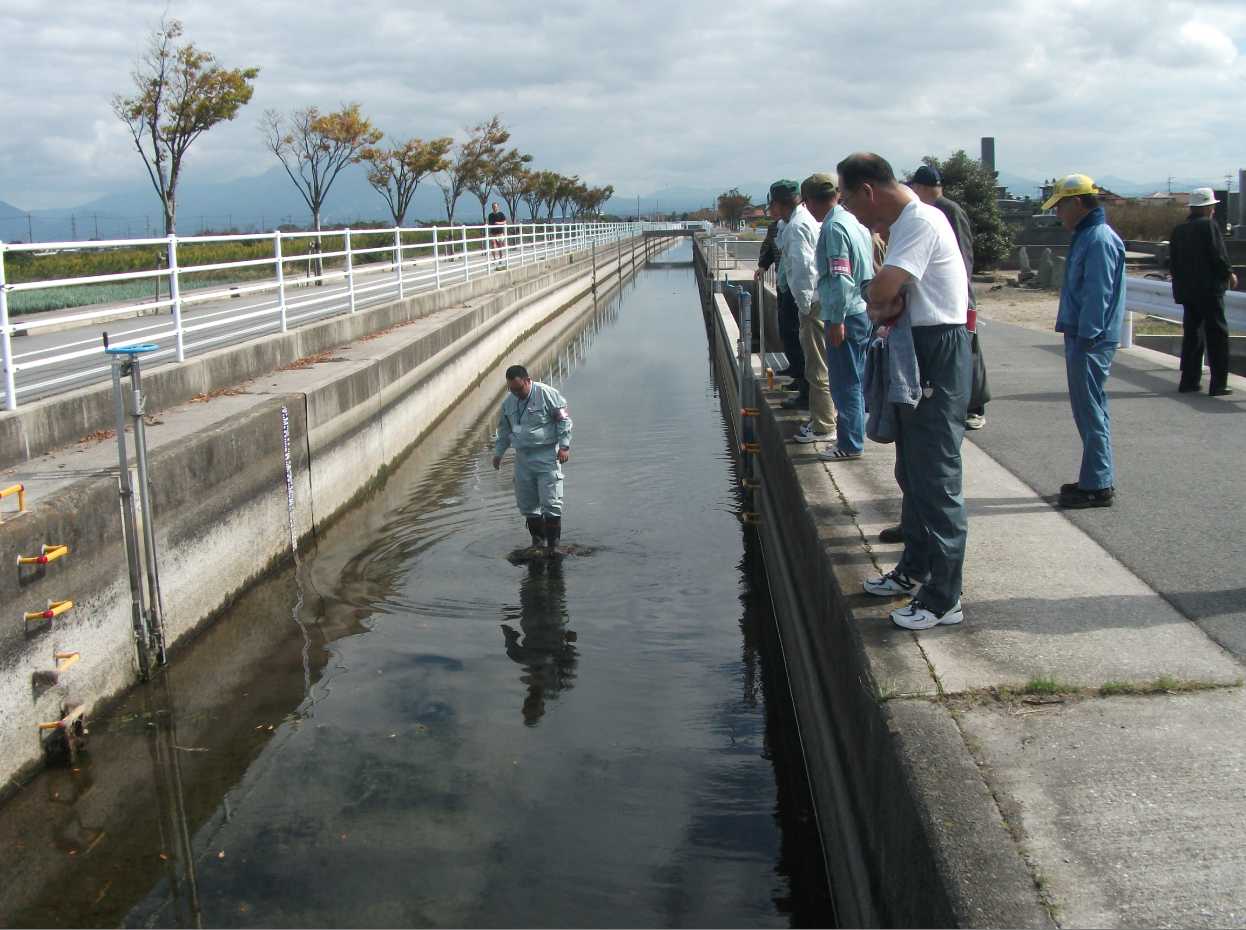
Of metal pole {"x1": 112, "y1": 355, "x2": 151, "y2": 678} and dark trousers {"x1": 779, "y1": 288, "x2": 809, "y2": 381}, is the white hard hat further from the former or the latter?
metal pole {"x1": 112, "y1": 355, "x2": 151, "y2": 678}

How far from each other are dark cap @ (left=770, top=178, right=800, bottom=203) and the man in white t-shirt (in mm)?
4172

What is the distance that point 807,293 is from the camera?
27.8 ft

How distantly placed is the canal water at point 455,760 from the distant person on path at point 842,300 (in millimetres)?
1681

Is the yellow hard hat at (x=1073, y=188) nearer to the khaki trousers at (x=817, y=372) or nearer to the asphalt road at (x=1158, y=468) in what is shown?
the asphalt road at (x=1158, y=468)

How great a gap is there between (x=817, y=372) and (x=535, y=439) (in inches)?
91.9

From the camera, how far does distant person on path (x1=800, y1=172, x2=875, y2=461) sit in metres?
7.30

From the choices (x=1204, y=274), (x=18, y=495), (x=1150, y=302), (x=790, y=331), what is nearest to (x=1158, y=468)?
(x=1204, y=274)

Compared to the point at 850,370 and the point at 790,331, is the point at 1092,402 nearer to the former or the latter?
the point at 850,370

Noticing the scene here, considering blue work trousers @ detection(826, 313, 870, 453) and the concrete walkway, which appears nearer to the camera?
the concrete walkway

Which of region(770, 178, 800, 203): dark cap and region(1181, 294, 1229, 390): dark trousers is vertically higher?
region(770, 178, 800, 203): dark cap

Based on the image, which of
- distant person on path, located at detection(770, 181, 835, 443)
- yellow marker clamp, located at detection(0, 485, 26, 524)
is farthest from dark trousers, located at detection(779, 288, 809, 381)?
yellow marker clamp, located at detection(0, 485, 26, 524)

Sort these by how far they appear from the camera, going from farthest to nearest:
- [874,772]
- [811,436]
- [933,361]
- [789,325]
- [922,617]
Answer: [789,325]
[811,436]
[922,617]
[933,361]
[874,772]

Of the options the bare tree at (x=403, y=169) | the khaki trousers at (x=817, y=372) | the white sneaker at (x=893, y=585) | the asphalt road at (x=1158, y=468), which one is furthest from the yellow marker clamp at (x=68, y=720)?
the bare tree at (x=403, y=169)

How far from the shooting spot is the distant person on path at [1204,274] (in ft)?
31.7
